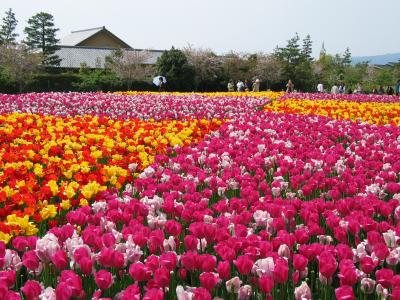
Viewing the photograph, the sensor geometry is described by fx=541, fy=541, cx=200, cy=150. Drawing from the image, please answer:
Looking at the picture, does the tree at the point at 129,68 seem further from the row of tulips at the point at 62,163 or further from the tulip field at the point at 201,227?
the tulip field at the point at 201,227

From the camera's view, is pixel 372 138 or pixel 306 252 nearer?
pixel 306 252

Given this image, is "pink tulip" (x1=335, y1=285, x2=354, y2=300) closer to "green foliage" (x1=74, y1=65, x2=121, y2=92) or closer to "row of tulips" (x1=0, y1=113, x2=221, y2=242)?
"row of tulips" (x1=0, y1=113, x2=221, y2=242)

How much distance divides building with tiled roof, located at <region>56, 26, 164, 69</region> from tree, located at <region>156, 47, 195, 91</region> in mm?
9995

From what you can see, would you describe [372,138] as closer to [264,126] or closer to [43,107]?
[264,126]

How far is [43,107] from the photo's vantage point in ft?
53.9

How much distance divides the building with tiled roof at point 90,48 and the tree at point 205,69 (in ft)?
25.2

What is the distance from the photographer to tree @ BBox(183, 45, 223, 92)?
44.3m

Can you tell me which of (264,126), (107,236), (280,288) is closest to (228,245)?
(280,288)

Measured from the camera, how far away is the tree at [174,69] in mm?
41397

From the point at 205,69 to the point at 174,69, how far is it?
13.2ft

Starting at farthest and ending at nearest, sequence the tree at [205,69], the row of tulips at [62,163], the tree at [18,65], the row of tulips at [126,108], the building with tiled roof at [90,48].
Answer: the building with tiled roof at [90,48] → the tree at [205,69] → the tree at [18,65] → the row of tulips at [126,108] → the row of tulips at [62,163]

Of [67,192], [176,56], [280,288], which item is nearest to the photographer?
[280,288]

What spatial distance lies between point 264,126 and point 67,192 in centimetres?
656

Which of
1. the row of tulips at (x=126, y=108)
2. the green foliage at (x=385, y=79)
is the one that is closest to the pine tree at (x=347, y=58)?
the green foliage at (x=385, y=79)
